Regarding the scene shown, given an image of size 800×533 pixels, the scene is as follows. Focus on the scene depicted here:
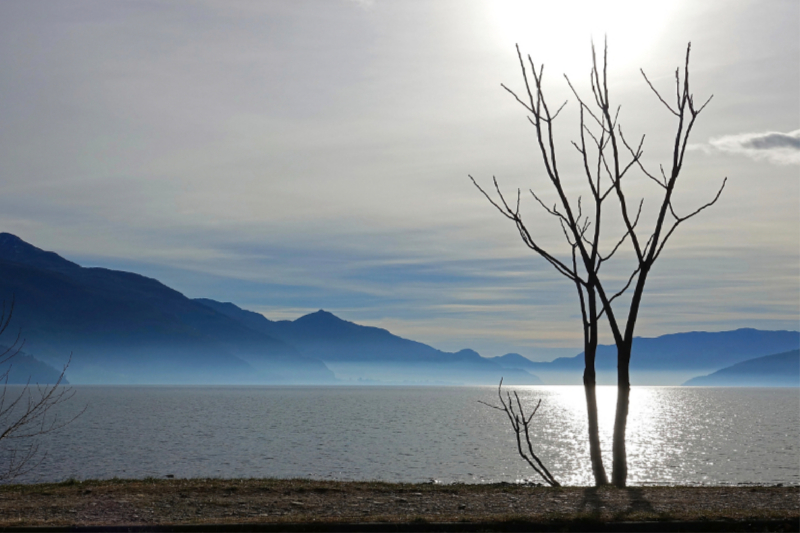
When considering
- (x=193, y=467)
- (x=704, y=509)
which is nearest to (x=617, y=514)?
(x=704, y=509)

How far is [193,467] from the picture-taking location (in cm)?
Answer: 4731

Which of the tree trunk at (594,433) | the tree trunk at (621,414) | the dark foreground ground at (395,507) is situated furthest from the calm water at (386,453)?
the tree trunk at (621,414)

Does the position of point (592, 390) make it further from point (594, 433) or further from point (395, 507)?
point (395, 507)

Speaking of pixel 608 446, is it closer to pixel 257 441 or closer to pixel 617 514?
pixel 257 441

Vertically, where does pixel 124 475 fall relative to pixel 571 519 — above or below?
below

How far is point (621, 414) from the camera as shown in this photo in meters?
17.9

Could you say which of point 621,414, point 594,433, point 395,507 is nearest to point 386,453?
point 594,433

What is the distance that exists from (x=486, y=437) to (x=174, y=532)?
69679 millimetres

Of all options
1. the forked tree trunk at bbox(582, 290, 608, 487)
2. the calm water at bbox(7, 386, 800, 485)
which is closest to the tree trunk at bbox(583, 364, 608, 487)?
the forked tree trunk at bbox(582, 290, 608, 487)

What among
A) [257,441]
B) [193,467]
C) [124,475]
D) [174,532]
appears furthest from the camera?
[257,441]

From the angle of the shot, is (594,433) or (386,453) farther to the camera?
(386,453)

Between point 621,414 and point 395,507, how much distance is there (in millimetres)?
6415

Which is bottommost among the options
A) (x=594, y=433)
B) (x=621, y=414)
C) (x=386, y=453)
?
(x=386, y=453)

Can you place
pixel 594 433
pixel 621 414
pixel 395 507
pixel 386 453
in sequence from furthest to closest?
1. pixel 386 453
2. pixel 594 433
3. pixel 621 414
4. pixel 395 507
